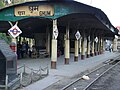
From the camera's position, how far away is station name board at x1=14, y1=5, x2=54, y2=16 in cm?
2541

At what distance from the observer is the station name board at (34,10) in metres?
25.4

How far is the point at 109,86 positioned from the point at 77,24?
17748 millimetres

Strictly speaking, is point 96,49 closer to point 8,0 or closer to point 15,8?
point 8,0

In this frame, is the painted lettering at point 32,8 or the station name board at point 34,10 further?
the painted lettering at point 32,8

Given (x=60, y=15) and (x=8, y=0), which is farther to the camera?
(x=8, y=0)

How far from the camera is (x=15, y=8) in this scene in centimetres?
2664

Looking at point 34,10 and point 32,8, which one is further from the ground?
point 32,8

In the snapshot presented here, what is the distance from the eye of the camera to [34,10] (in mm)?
25953

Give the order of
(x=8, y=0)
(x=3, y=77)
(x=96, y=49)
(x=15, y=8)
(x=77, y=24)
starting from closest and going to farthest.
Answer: (x=3, y=77) → (x=15, y=8) → (x=77, y=24) → (x=96, y=49) → (x=8, y=0)

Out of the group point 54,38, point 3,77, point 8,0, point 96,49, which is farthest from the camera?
point 8,0

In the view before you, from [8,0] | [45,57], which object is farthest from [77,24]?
[8,0]

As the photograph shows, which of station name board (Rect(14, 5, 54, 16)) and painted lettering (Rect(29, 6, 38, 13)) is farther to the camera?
painted lettering (Rect(29, 6, 38, 13))

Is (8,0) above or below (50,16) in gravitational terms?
above

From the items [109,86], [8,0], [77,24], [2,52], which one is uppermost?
[8,0]
